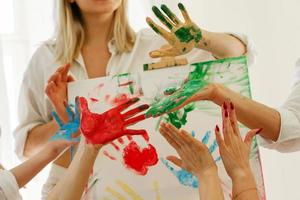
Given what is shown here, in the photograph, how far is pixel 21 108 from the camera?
109 cm

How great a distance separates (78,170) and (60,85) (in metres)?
0.20

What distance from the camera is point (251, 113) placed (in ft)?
2.95

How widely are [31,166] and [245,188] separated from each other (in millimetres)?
436

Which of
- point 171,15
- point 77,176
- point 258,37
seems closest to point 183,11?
point 171,15

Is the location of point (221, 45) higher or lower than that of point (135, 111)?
higher

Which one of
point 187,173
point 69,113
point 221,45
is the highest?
point 221,45

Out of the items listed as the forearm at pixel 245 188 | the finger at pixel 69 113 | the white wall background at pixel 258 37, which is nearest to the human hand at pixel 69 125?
the finger at pixel 69 113

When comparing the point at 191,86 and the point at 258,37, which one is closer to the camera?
the point at 191,86

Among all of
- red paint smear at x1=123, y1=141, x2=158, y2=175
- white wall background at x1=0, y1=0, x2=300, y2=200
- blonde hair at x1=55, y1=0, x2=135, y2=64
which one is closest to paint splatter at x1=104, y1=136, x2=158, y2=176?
red paint smear at x1=123, y1=141, x2=158, y2=175

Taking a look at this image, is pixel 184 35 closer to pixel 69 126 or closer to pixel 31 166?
pixel 69 126

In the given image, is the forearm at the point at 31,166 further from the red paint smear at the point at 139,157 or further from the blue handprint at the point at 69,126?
the red paint smear at the point at 139,157

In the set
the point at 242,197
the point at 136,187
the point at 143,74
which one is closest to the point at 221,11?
the point at 143,74

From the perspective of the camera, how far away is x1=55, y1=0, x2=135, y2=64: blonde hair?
3.53 feet

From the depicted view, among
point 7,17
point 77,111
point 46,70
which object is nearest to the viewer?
point 77,111
